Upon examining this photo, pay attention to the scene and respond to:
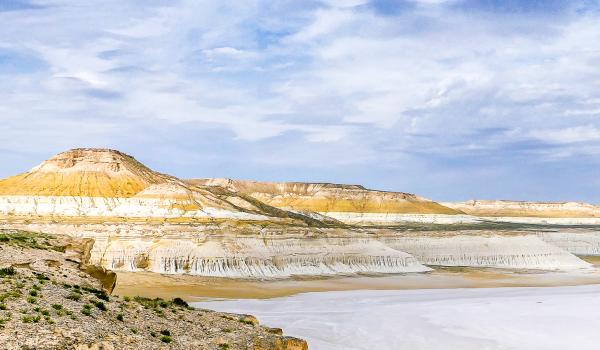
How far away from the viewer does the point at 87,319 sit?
2064 centimetres

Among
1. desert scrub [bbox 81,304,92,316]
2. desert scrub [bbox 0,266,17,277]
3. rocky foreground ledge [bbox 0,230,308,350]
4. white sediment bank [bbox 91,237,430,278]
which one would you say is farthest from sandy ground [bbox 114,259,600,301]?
desert scrub [bbox 81,304,92,316]

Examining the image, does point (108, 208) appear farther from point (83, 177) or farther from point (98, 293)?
point (98, 293)

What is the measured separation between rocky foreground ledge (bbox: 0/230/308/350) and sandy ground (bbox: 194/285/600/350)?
1189 centimetres

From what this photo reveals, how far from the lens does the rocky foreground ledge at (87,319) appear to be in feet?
60.2

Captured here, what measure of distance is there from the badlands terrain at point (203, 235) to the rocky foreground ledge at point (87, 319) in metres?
40.4

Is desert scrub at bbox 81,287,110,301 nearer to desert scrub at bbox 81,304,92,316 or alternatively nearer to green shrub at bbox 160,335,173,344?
desert scrub at bbox 81,304,92,316

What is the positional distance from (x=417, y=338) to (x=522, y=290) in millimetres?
31231

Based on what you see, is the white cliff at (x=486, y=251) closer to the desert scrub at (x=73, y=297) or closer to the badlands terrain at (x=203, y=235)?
the badlands terrain at (x=203, y=235)

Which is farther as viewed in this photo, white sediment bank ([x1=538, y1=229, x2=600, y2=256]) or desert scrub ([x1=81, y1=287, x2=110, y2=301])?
white sediment bank ([x1=538, y1=229, x2=600, y2=256])

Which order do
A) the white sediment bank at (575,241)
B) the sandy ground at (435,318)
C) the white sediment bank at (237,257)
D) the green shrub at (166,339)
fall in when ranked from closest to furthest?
the green shrub at (166,339)
the sandy ground at (435,318)
the white sediment bank at (237,257)
the white sediment bank at (575,241)

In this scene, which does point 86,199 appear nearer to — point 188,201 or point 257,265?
point 188,201

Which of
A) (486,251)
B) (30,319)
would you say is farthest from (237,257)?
(30,319)

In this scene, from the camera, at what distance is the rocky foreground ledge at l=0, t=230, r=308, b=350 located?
60.2 ft

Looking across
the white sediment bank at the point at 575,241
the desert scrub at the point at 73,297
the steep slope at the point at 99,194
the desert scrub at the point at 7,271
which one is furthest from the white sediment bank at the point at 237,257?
the white sediment bank at the point at 575,241
